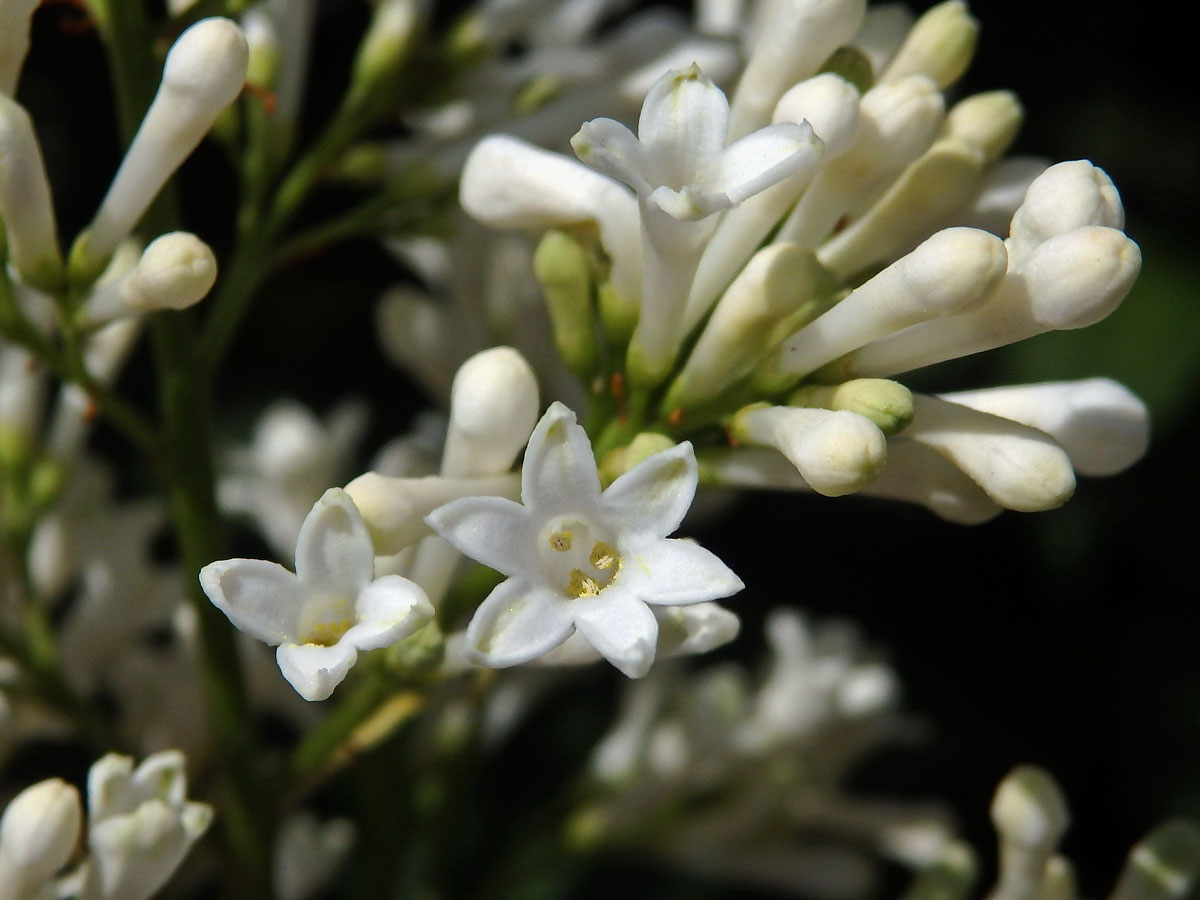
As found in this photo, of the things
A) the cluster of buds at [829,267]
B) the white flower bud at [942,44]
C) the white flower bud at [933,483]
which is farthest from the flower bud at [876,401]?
the white flower bud at [942,44]

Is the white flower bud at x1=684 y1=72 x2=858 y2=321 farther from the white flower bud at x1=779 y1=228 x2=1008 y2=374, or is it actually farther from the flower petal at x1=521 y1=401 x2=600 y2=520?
the flower petal at x1=521 y1=401 x2=600 y2=520

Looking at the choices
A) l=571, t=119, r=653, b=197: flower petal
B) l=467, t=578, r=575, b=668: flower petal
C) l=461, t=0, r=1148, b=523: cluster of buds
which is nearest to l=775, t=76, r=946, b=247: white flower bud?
l=461, t=0, r=1148, b=523: cluster of buds

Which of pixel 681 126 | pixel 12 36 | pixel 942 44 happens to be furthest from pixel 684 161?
pixel 12 36

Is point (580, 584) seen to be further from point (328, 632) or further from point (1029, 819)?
point (1029, 819)

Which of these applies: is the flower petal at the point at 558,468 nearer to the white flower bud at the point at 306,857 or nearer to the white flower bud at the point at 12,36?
the white flower bud at the point at 12,36

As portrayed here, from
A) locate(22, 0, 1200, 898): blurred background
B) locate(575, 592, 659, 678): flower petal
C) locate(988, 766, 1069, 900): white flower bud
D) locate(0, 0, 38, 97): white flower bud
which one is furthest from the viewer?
locate(22, 0, 1200, 898): blurred background

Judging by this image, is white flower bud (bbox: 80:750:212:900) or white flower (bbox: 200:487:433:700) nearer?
white flower (bbox: 200:487:433:700)
